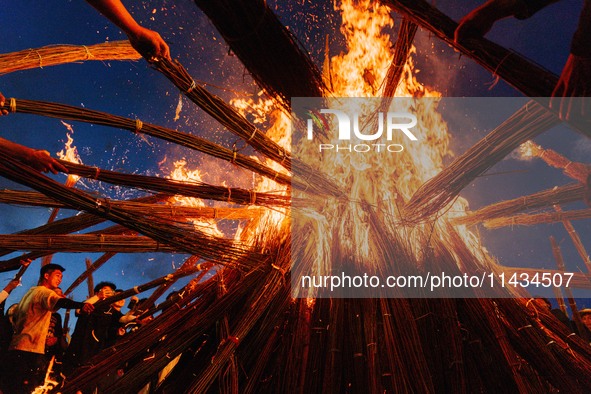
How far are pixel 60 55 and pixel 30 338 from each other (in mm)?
2873

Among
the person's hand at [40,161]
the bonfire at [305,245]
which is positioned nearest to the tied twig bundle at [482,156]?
the bonfire at [305,245]

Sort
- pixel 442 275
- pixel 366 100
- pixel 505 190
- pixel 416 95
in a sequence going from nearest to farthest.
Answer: pixel 442 275 → pixel 366 100 → pixel 416 95 → pixel 505 190

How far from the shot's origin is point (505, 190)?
13367mm

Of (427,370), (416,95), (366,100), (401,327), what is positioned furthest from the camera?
(416,95)

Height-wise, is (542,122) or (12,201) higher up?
(542,122)

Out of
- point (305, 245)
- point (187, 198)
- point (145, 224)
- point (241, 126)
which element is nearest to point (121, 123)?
point (145, 224)

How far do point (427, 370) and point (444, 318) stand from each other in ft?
2.22

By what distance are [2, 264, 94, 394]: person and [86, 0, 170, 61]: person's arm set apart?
9.77 ft

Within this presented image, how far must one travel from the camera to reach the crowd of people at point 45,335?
424 centimetres

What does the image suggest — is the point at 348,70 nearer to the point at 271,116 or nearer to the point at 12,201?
the point at 271,116

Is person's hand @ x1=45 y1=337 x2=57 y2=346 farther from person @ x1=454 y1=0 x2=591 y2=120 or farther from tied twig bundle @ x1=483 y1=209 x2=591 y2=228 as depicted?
tied twig bundle @ x1=483 y1=209 x2=591 y2=228

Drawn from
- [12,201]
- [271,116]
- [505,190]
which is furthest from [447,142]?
[505,190]

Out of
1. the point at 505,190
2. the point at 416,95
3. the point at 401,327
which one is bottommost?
the point at 401,327

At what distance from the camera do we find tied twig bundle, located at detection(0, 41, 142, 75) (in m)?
3.64
